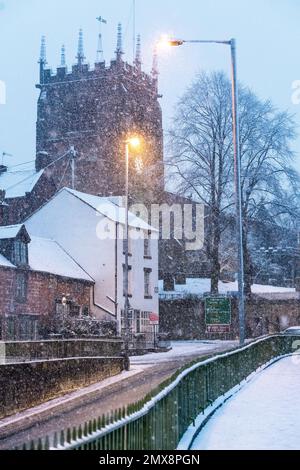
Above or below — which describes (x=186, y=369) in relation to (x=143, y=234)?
below

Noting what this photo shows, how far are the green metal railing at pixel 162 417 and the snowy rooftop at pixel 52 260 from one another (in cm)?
2361

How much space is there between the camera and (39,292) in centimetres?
4125

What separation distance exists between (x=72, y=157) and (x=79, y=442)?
66.6 metres

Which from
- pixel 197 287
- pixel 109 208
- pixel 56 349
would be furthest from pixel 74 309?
pixel 197 287

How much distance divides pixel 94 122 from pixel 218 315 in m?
52.2

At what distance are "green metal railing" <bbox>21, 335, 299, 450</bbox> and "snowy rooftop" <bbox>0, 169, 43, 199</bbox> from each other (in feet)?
144

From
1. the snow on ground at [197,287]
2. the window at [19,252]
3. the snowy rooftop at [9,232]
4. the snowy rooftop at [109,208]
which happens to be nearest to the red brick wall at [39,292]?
the window at [19,252]

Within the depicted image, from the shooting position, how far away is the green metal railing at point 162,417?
21.7 ft

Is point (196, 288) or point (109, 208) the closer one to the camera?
point (109, 208)

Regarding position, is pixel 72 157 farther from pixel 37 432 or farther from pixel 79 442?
pixel 79 442

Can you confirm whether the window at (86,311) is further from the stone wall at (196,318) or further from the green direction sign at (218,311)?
the green direction sign at (218,311)

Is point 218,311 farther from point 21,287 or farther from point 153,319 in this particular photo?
point 153,319
